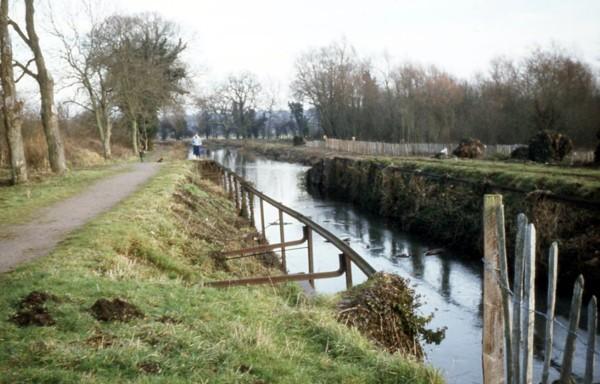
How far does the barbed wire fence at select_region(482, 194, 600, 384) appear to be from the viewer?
3.52 metres

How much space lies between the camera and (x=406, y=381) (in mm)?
4859

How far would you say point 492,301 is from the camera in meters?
4.41

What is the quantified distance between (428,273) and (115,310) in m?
11.8

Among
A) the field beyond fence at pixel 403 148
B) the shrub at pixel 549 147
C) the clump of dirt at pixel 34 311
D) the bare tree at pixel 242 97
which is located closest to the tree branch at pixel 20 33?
the clump of dirt at pixel 34 311

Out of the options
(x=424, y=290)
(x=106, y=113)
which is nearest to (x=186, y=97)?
(x=106, y=113)

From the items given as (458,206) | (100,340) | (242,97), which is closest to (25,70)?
(458,206)

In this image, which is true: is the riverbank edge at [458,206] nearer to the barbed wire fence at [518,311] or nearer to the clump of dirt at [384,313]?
the clump of dirt at [384,313]

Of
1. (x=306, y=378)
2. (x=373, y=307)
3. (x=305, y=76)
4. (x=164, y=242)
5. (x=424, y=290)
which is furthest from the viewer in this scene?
(x=305, y=76)

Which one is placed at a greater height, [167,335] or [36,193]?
[36,193]

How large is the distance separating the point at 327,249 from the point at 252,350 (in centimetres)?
1352

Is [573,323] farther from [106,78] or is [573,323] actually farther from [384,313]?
[106,78]

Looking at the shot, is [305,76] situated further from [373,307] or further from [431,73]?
[373,307]

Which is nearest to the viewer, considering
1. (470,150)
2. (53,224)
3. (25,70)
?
(53,224)

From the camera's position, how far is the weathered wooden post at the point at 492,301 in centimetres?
429
